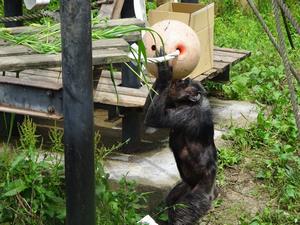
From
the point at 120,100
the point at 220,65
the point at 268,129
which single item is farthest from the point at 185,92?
the point at 220,65

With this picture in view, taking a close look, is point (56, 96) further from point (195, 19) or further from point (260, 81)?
point (260, 81)

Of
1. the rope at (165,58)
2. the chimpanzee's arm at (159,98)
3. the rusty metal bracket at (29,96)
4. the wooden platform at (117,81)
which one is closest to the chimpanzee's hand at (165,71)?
→ the chimpanzee's arm at (159,98)

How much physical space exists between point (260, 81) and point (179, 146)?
9.93 ft

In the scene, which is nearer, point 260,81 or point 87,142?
point 87,142

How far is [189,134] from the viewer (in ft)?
16.1

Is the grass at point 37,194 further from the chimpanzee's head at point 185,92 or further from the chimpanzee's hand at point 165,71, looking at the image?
the chimpanzee's head at point 185,92

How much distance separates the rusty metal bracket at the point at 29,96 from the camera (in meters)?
3.65

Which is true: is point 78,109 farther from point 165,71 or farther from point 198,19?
point 198,19

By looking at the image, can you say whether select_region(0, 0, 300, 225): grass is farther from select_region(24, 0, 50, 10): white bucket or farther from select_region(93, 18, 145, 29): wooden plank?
select_region(24, 0, 50, 10): white bucket

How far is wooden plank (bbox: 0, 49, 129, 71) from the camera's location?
317 cm

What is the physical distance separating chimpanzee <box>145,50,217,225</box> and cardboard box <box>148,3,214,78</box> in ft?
3.89

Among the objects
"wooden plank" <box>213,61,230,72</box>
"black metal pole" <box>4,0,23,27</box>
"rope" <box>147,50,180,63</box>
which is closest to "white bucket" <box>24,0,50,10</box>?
"rope" <box>147,50,180,63</box>

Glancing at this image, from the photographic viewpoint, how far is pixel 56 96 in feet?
12.1

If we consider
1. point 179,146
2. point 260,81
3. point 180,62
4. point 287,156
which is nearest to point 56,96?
point 180,62
